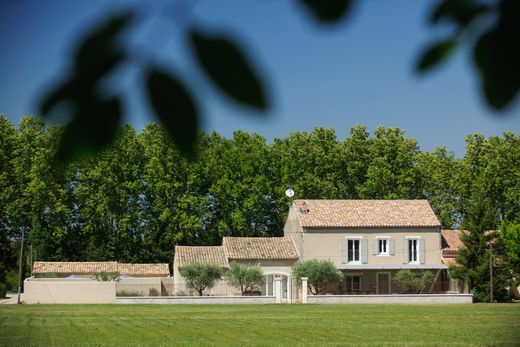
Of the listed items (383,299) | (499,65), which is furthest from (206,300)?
(499,65)

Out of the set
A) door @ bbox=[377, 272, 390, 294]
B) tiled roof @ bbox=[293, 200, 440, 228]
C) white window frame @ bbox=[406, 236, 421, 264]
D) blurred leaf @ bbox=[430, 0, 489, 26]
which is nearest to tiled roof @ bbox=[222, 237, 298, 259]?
tiled roof @ bbox=[293, 200, 440, 228]

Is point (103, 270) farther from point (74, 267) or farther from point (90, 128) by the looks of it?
point (90, 128)

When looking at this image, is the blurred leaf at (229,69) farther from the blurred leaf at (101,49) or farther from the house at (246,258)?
the house at (246,258)

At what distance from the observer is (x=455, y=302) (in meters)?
42.2

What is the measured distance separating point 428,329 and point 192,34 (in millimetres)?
22158

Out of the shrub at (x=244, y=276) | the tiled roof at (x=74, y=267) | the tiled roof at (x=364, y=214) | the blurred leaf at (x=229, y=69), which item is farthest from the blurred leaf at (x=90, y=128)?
the tiled roof at (x=74, y=267)

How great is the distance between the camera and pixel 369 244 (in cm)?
4922

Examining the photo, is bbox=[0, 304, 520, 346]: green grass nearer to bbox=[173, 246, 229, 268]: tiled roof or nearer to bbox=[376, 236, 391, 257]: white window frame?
bbox=[173, 246, 229, 268]: tiled roof

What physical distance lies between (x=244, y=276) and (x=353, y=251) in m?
8.01

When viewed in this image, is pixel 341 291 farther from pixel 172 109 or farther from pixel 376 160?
pixel 172 109

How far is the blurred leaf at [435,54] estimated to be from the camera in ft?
4.58

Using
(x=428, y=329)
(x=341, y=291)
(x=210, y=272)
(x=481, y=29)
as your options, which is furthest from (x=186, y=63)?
(x=341, y=291)

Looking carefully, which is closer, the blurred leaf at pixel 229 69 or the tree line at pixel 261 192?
the blurred leaf at pixel 229 69

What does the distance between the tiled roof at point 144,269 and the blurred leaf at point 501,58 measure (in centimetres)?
5385
